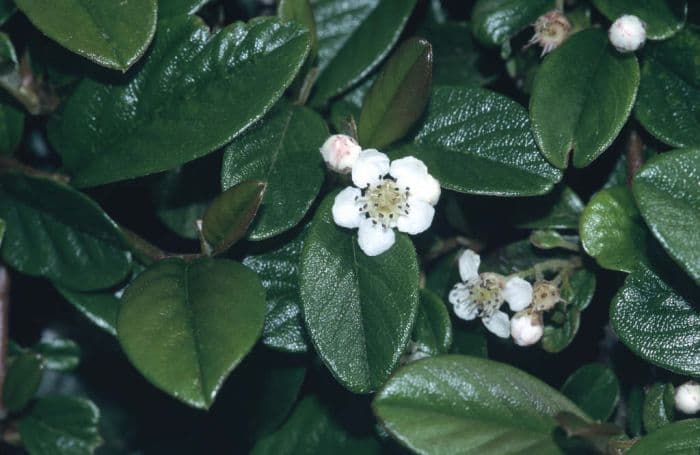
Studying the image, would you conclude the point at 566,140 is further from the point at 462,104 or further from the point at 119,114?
the point at 119,114

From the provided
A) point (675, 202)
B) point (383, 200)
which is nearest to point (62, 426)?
point (383, 200)

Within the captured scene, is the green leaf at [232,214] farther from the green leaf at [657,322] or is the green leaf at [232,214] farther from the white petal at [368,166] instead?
the green leaf at [657,322]

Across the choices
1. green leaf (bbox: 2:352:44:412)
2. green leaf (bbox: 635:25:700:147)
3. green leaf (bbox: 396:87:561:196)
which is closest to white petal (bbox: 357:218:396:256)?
green leaf (bbox: 396:87:561:196)

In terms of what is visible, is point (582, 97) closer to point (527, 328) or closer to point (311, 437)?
point (527, 328)

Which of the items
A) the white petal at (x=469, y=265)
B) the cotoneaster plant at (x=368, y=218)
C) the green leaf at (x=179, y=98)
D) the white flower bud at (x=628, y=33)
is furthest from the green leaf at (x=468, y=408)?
the white flower bud at (x=628, y=33)

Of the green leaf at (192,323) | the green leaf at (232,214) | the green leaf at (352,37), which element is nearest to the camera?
the green leaf at (192,323)

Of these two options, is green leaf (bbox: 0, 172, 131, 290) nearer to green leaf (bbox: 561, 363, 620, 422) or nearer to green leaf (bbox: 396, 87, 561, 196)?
green leaf (bbox: 396, 87, 561, 196)

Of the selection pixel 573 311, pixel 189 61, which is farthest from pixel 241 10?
pixel 573 311
